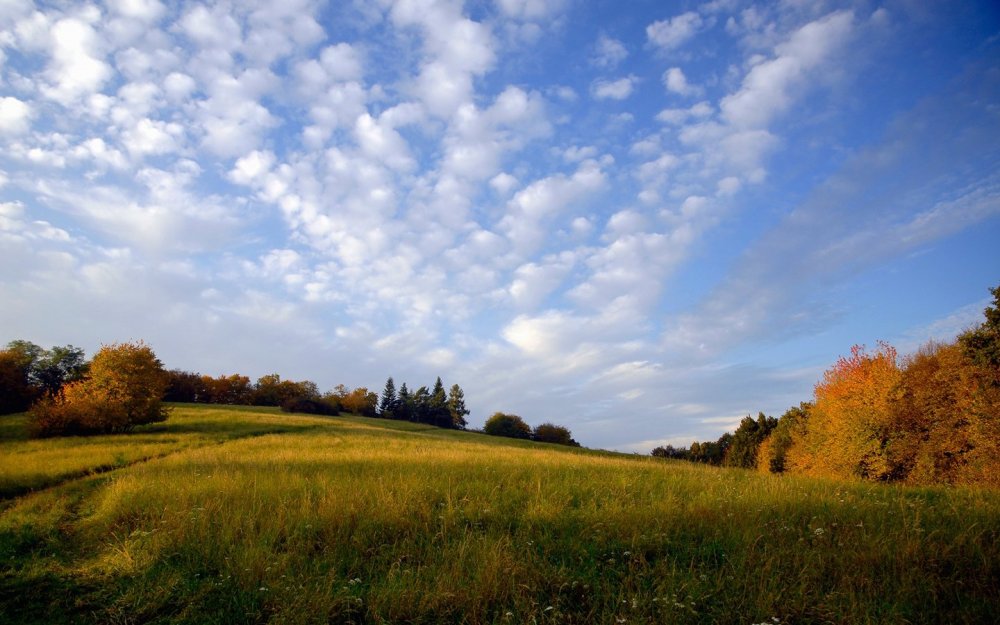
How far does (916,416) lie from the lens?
29.9 metres

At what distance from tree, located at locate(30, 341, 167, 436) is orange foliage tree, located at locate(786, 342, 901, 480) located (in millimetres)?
47146

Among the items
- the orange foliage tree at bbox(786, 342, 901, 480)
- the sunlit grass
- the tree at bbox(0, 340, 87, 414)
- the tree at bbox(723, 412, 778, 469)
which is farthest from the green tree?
the tree at bbox(723, 412, 778, 469)

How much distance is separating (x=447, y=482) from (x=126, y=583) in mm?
5455

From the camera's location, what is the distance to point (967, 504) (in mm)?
7988

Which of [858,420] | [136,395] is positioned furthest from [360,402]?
[858,420]

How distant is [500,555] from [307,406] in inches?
2875

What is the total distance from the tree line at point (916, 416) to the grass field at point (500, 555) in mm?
17337

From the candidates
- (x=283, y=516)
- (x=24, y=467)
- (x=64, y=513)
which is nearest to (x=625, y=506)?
(x=283, y=516)

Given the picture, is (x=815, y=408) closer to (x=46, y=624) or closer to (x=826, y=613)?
(x=826, y=613)

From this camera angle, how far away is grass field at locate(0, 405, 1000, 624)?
4.81 meters

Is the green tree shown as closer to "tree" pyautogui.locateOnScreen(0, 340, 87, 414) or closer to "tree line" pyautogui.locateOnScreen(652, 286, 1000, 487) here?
"tree" pyautogui.locateOnScreen(0, 340, 87, 414)

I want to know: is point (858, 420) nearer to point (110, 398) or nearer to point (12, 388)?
point (110, 398)

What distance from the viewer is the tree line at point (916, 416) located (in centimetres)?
2364

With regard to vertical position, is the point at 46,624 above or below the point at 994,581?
below
